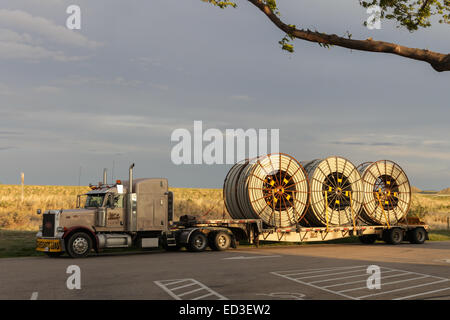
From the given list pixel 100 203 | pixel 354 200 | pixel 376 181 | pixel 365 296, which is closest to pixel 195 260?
pixel 100 203

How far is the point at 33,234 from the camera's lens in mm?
25906

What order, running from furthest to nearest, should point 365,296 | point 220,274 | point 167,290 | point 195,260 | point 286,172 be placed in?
point 286,172 → point 195,260 → point 220,274 → point 167,290 → point 365,296

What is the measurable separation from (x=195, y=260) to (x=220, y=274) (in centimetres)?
369

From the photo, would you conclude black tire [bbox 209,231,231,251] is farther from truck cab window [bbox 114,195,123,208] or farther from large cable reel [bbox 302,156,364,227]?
large cable reel [bbox 302,156,364,227]

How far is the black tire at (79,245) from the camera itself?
710 inches

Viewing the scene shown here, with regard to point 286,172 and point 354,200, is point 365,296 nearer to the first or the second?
point 286,172

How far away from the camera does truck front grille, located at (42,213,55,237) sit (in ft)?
60.4

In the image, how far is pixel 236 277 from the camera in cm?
1290

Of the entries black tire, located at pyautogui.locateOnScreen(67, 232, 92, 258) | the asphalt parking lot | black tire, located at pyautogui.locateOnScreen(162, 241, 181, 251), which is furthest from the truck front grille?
black tire, located at pyautogui.locateOnScreen(162, 241, 181, 251)

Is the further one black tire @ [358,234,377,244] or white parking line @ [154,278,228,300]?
black tire @ [358,234,377,244]

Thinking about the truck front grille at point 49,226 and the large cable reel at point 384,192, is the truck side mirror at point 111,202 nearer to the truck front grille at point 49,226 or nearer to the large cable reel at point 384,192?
the truck front grille at point 49,226

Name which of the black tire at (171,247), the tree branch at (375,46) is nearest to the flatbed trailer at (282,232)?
the black tire at (171,247)

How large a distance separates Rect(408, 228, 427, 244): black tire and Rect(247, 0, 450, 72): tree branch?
49.8 ft

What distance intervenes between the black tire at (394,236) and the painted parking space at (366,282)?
11.4 meters
